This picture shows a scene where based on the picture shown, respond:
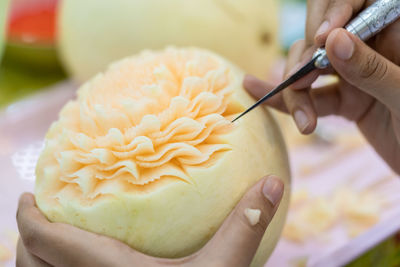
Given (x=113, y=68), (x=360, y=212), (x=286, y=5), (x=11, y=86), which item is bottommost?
(x=360, y=212)

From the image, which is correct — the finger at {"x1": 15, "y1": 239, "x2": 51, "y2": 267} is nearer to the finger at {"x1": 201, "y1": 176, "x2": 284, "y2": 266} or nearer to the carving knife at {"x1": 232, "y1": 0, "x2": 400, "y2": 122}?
the finger at {"x1": 201, "y1": 176, "x2": 284, "y2": 266}

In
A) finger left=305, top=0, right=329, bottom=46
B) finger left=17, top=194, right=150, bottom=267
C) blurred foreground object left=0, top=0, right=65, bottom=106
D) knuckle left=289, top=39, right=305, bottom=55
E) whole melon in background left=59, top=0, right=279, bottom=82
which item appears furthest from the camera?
blurred foreground object left=0, top=0, right=65, bottom=106

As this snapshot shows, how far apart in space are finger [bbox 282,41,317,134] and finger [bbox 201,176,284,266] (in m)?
0.18

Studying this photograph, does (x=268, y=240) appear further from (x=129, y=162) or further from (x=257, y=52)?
(x=257, y=52)

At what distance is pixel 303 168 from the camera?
1372 mm

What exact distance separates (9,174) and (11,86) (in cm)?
51

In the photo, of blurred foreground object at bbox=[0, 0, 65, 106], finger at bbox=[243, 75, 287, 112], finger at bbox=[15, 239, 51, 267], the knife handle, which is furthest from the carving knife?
blurred foreground object at bbox=[0, 0, 65, 106]

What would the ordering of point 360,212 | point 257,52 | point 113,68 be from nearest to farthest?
1. point 113,68
2. point 360,212
3. point 257,52

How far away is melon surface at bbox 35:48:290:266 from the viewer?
771mm

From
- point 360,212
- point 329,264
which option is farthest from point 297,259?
point 360,212

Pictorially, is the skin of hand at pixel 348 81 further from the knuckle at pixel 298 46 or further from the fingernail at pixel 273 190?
the fingernail at pixel 273 190

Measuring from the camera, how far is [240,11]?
4.58ft

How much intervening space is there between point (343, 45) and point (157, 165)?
35 cm

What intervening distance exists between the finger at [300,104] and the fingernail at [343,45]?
206 millimetres
